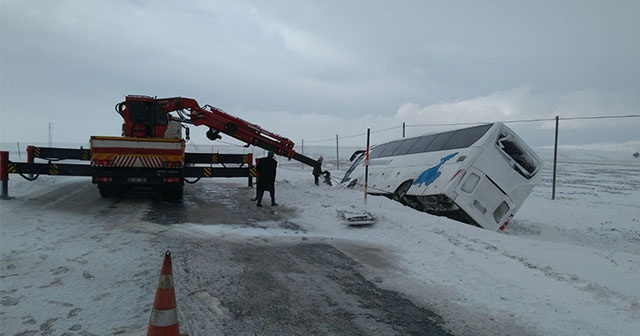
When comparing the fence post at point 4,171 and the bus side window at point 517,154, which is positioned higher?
the bus side window at point 517,154

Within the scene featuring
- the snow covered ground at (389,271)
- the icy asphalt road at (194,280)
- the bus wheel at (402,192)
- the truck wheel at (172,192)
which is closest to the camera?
the icy asphalt road at (194,280)

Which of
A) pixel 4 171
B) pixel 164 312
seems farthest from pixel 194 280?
pixel 4 171

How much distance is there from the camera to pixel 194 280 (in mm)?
4711

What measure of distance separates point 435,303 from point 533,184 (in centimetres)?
711

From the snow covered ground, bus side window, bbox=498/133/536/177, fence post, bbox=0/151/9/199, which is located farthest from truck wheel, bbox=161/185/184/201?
bus side window, bbox=498/133/536/177

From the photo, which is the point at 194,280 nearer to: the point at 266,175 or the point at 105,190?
the point at 266,175

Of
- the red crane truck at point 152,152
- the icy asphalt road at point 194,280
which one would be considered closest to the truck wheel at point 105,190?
the red crane truck at point 152,152

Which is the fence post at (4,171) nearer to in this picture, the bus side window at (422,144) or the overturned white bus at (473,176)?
the overturned white bus at (473,176)

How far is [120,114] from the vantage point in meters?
12.0

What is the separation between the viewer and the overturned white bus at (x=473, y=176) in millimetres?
9336

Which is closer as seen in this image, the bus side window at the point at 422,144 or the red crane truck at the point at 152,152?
the red crane truck at the point at 152,152

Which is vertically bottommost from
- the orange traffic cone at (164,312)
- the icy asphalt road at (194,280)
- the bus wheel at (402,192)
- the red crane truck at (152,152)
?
the icy asphalt road at (194,280)

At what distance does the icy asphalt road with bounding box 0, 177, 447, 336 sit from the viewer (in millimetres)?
3635

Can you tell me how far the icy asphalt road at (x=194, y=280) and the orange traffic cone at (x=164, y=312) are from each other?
16.2 inches
